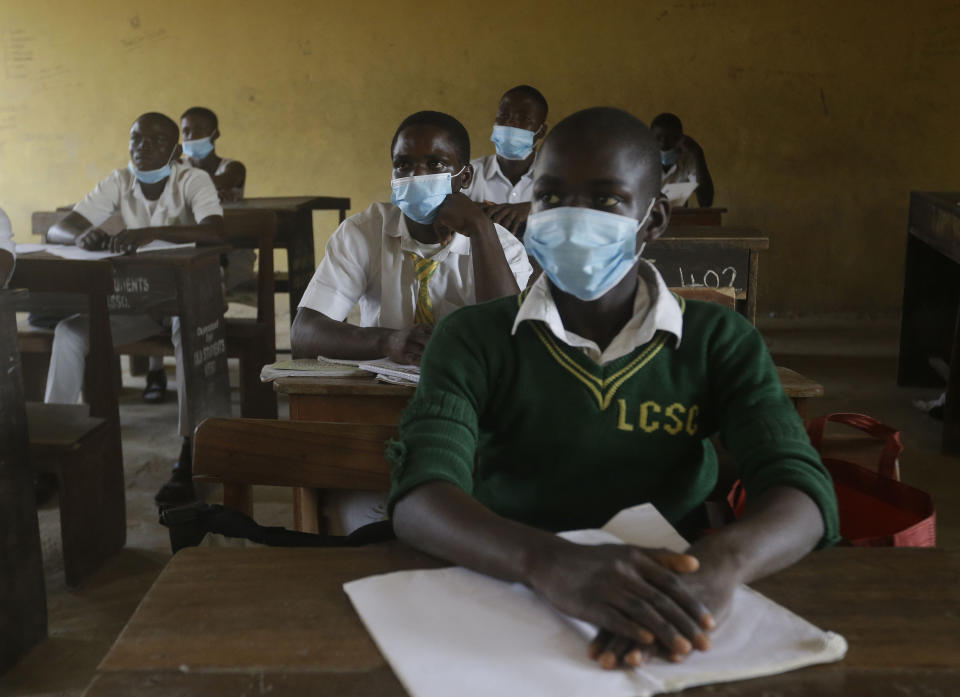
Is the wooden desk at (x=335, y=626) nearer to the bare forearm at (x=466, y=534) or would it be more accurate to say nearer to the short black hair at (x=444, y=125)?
the bare forearm at (x=466, y=534)

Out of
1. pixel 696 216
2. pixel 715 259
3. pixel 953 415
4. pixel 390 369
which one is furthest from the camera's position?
pixel 696 216

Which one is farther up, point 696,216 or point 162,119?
point 162,119

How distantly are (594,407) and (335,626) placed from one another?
44cm

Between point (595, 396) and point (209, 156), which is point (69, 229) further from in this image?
point (595, 396)

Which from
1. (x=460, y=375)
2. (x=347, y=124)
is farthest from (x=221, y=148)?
(x=460, y=375)

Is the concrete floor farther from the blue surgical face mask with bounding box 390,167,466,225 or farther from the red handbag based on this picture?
the red handbag

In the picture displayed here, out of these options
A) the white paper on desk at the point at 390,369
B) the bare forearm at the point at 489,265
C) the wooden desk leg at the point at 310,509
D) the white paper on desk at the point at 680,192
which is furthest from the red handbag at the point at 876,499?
the white paper on desk at the point at 680,192

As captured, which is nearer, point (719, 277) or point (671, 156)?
point (719, 277)

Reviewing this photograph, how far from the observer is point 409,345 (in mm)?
2100

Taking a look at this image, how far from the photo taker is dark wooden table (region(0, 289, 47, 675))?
215 centimetres

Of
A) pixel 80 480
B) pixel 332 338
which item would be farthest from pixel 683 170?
pixel 80 480

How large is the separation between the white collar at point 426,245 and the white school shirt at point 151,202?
196cm

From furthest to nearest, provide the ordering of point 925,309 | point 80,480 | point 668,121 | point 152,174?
point 668,121, point 925,309, point 152,174, point 80,480

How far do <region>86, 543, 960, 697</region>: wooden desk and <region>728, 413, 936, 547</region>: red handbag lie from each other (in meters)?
0.28
